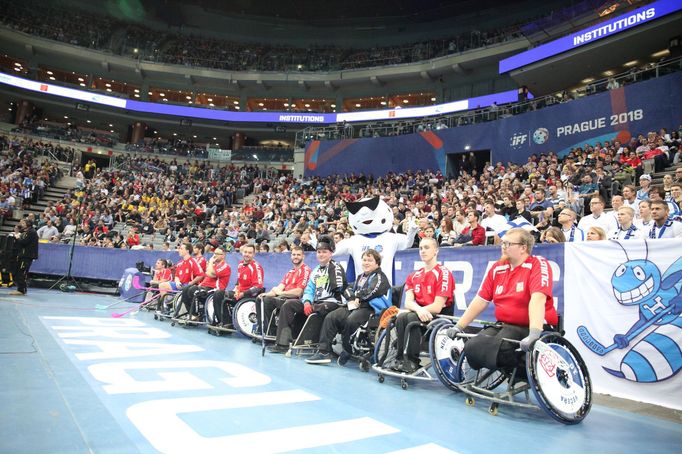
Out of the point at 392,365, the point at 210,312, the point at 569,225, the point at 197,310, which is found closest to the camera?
the point at 392,365

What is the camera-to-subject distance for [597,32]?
16.8 meters

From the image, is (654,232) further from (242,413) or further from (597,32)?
(597,32)

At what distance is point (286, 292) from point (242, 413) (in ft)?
10.7

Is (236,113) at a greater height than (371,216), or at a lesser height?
greater

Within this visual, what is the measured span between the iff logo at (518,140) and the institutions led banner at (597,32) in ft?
13.8

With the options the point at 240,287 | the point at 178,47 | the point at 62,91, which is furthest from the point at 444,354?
the point at 178,47

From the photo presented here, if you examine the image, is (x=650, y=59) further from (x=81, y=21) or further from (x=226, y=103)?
(x=81, y=21)

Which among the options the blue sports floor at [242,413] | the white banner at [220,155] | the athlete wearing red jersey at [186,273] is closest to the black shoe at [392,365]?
the blue sports floor at [242,413]

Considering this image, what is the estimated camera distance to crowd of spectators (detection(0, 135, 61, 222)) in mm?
19625

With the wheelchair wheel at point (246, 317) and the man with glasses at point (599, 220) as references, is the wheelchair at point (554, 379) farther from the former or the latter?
the wheelchair wheel at point (246, 317)

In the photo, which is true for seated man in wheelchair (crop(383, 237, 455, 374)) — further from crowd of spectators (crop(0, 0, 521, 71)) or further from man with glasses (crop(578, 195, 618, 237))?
crowd of spectators (crop(0, 0, 521, 71))

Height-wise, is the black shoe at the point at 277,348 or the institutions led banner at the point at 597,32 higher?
the institutions led banner at the point at 597,32

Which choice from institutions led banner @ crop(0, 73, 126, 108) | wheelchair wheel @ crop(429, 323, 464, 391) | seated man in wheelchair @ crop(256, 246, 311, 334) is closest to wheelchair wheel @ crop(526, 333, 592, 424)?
wheelchair wheel @ crop(429, 323, 464, 391)

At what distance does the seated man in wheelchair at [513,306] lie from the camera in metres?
3.30
